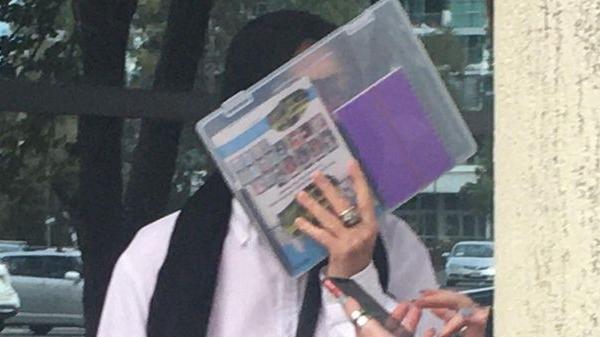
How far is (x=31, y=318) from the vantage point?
491 cm

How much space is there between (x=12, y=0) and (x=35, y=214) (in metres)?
0.70

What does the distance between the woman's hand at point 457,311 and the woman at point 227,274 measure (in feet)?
0.42

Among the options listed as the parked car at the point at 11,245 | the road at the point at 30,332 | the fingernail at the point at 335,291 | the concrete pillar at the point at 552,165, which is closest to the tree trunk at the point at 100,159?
the parked car at the point at 11,245

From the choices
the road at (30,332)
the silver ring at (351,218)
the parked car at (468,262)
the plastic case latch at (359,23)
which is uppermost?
the plastic case latch at (359,23)

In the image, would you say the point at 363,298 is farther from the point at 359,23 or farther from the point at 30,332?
the point at 30,332

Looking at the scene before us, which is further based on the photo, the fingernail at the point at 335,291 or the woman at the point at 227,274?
the woman at the point at 227,274

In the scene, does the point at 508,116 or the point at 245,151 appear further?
the point at 245,151

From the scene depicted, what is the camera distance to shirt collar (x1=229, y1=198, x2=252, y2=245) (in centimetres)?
190

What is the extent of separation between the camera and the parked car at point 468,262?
403 cm

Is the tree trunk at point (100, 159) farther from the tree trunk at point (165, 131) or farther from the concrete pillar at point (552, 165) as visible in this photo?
the concrete pillar at point (552, 165)

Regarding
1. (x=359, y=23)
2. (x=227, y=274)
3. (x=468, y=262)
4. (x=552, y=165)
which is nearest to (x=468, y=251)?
(x=468, y=262)

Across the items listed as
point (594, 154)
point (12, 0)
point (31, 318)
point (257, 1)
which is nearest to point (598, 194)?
point (594, 154)

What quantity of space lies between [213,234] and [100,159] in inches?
90.5

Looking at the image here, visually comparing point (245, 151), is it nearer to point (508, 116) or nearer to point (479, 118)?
point (508, 116)
